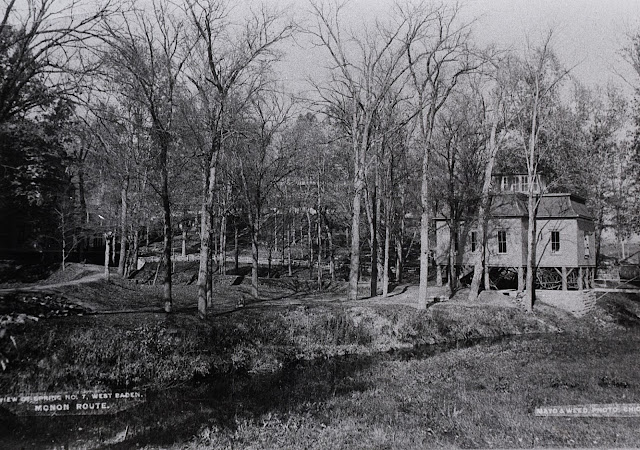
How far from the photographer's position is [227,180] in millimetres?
27688

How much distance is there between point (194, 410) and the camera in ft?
31.8

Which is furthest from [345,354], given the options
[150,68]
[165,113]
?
[150,68]

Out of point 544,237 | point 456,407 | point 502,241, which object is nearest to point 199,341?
point 456,407

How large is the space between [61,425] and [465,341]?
15.1 metres

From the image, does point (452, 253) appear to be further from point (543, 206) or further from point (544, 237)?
point (543, 206)

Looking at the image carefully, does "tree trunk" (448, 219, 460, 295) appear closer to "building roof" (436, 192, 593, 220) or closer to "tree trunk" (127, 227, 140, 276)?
"building roof" (436, 192, 593, 220)

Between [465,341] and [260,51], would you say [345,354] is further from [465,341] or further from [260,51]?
[260,51]

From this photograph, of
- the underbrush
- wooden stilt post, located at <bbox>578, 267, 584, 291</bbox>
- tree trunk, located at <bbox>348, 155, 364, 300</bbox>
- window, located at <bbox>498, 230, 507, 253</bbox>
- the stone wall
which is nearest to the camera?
the underbrush

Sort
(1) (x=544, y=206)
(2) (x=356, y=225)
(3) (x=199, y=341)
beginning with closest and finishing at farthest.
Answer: (3) (x=199, y=341)
(2) (x=356, y=225)
(1) (x=544, y=206)

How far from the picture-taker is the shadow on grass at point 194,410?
784 cm

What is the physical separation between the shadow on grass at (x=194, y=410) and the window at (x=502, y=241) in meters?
18.9

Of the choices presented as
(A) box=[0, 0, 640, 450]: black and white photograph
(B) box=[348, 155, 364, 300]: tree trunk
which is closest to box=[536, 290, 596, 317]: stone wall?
(A) box=[0, 0, 640, 450]: black and white photograph

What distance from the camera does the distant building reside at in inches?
1146

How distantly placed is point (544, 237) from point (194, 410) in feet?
86.6
